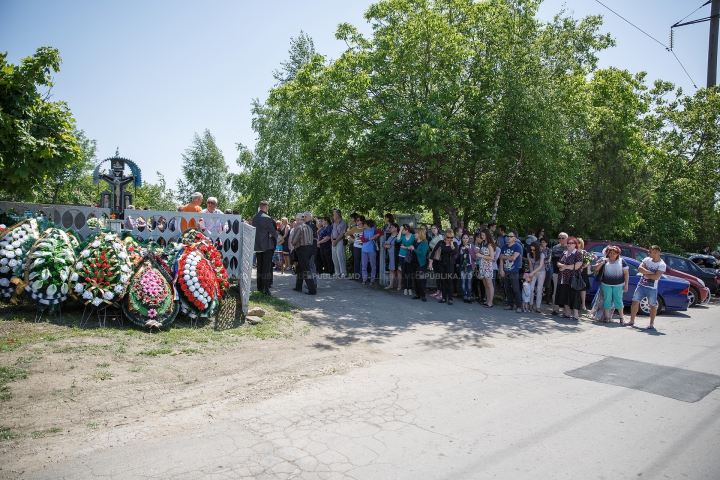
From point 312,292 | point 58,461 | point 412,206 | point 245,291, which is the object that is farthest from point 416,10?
point 58,461

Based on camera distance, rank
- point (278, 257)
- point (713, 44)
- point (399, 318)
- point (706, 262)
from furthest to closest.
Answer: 1. point (713, 44)
2. point (706, 262)
3. point (278, 257)
4. point (399, 318)

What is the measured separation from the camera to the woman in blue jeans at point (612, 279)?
1159 cm

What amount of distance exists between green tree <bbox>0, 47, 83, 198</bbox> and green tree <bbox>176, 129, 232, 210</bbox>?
112 ft

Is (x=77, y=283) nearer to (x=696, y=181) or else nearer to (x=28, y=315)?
(x=28, y=315)

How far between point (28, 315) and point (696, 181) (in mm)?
24084

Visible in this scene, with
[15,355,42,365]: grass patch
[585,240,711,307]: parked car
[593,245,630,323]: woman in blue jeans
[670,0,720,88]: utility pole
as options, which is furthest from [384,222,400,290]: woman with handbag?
[670,0,720,88]: utility pole

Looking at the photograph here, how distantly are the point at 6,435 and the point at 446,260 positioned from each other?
9.79 metres

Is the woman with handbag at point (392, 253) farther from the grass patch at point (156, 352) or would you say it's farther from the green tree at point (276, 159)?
the green tree at point (276, 159)

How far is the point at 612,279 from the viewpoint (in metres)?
11.7

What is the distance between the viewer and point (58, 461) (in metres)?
4.18

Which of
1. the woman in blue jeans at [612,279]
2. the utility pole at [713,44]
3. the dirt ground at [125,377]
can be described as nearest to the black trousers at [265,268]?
the dirt ground at [125,377]

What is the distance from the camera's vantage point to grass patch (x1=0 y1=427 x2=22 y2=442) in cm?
446

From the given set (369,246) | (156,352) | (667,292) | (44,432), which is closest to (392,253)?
(369,246)

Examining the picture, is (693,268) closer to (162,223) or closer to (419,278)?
(419,278)
